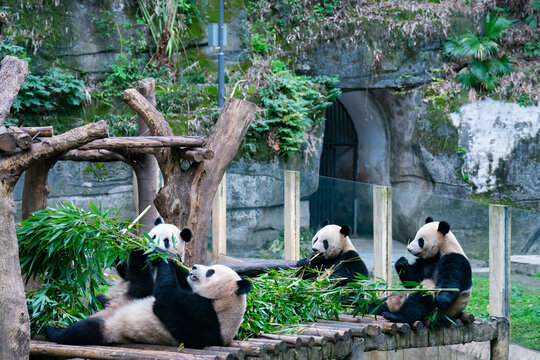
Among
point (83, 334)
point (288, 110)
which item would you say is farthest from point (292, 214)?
point (83, 334)

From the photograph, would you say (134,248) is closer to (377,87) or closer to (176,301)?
(176,301)

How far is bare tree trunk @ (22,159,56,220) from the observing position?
211 inches

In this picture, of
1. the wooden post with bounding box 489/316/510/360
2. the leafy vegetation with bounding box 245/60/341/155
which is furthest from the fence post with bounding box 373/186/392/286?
the leafy vegetation with bounding box 245/60/341/155

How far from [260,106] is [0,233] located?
772 centimetres

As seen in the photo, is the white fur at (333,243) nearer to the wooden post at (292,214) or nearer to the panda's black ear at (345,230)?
the panda's black ear at (345,230)

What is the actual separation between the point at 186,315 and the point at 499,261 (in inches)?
137

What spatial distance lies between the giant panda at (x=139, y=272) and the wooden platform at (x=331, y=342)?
0.51 meters

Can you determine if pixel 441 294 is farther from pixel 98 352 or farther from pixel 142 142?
pixel 142 142

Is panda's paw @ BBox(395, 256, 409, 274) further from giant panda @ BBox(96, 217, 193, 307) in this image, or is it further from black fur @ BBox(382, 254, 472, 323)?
giant panda @ BBox(96, 217, 193, 307)

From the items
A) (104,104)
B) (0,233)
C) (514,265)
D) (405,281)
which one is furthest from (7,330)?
(104,104)

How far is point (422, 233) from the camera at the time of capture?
5.30 m

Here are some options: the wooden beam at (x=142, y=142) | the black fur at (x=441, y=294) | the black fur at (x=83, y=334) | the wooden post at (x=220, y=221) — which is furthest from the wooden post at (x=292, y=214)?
the black fur at (x=83, y=334)

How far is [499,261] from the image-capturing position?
651 cm

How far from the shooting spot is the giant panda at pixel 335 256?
5.90 meters
